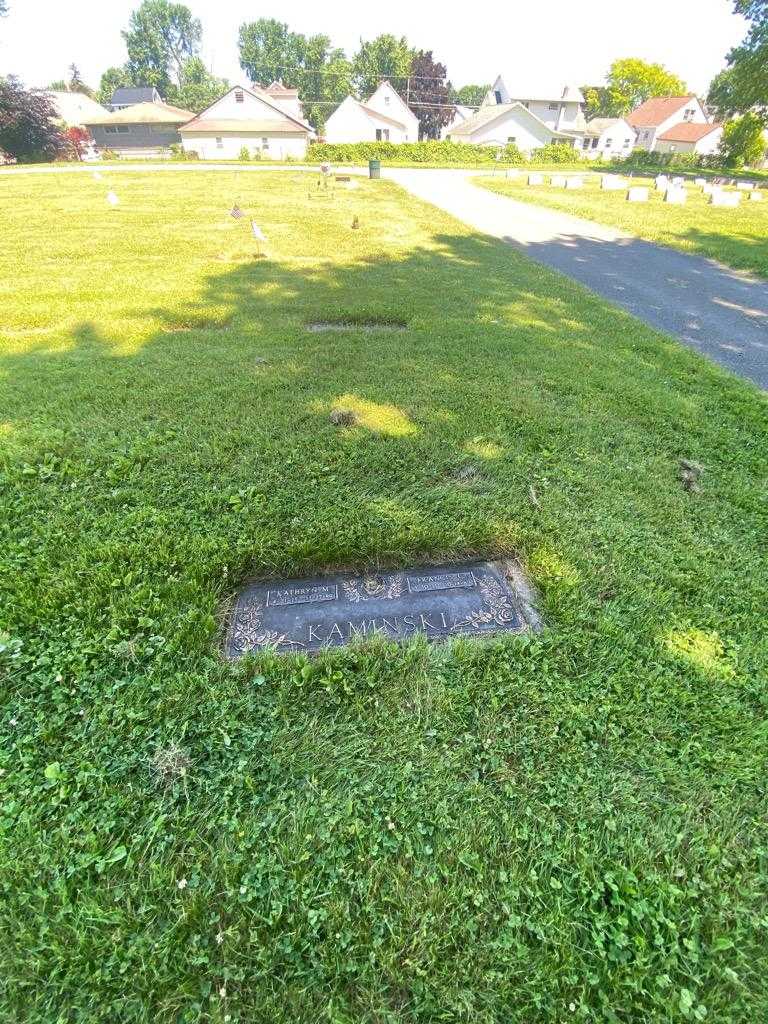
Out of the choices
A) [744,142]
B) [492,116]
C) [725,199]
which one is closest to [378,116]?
[492,116]

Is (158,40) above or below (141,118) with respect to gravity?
above

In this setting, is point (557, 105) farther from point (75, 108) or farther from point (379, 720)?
point (379, 720)

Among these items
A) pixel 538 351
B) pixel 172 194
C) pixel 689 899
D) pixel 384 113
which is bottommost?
pixel 689 899

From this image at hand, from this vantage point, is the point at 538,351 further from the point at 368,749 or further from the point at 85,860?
the point at 85,860

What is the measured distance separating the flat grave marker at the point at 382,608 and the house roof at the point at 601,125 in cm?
7199

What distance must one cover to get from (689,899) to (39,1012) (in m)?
1.83

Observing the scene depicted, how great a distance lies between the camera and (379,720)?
199cm

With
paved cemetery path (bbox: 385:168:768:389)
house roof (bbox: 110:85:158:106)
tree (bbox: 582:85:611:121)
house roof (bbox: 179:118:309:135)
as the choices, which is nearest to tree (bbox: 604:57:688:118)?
tree (bbox: 582:85:611:121)

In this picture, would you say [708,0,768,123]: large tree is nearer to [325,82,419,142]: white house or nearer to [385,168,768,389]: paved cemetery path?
[385,168,768,389]: paved cemetery path

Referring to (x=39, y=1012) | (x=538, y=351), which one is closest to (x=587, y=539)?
(x=39, y=1012)

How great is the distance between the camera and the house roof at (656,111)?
2085 inches

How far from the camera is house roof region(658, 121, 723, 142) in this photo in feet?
158

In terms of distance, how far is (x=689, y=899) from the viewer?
1553mm

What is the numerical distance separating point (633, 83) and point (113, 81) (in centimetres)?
8808
